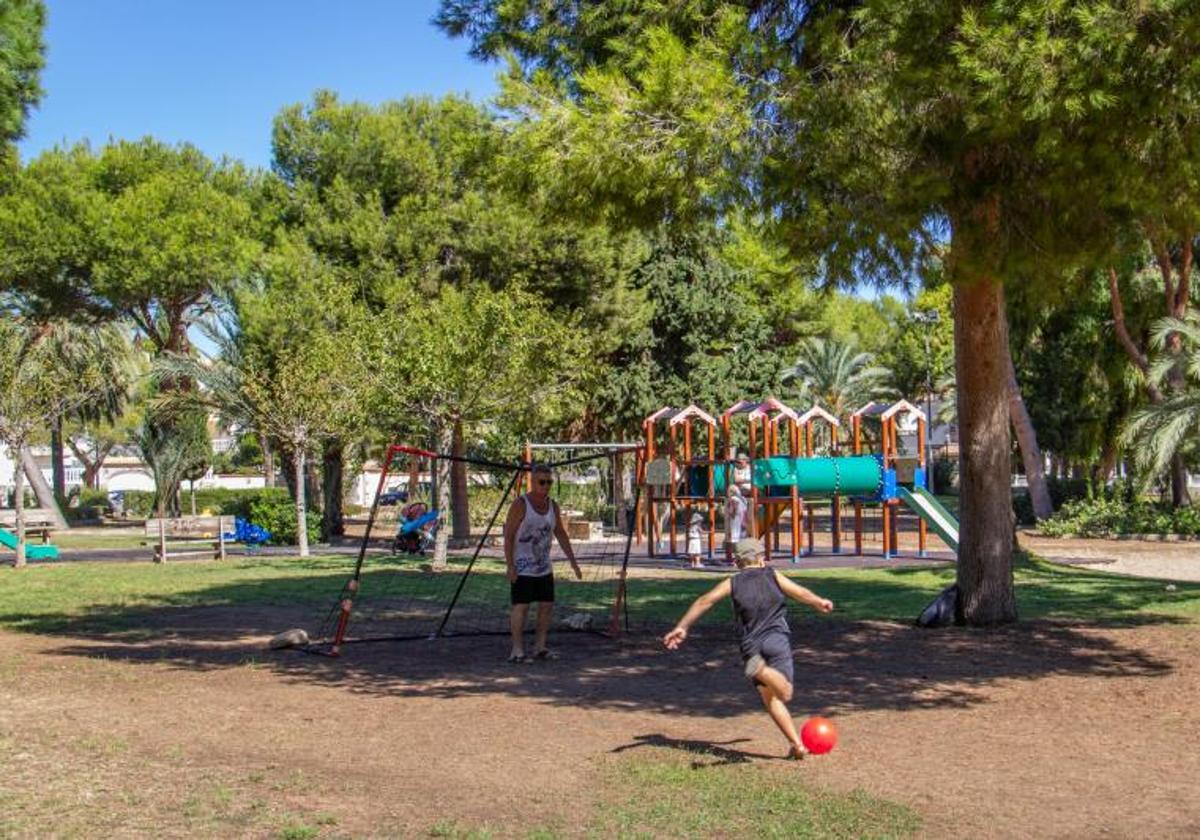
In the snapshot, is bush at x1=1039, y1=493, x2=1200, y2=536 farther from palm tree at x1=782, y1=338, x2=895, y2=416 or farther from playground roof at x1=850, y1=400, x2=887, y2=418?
palm tree at x1=782, y1=338, x2=895, y2=416

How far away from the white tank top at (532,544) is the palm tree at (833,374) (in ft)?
160

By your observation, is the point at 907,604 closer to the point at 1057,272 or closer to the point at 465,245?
the point at 1057,272

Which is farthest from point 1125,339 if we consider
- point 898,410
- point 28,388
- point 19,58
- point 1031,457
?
point 19,58

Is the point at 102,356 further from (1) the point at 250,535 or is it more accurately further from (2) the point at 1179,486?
(2) the point at 1179,486

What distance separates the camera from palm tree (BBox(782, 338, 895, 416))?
60.9 metres

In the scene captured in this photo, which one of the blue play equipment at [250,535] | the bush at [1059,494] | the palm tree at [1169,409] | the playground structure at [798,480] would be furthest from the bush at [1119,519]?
the blue play equipment at [250,535]

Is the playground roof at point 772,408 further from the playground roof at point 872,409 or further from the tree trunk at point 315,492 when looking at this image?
the tree trunk at point 315,492

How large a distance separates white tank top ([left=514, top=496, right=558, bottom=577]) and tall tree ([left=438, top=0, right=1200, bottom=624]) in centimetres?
283

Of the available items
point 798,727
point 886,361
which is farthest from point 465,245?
point 886,361

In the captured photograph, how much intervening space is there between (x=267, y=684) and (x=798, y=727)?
14.9 ft

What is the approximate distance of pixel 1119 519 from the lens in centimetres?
3322

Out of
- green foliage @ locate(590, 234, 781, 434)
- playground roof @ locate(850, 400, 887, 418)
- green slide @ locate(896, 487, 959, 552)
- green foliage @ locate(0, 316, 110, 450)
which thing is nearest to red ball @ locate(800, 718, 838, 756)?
green slide @ locate(896, 487, 959, 552)

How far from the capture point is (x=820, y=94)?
11062 millimetres

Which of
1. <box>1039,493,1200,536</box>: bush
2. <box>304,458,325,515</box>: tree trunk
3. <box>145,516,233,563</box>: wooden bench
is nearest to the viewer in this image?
<box>145,516,233,563</box>: wooden bench
